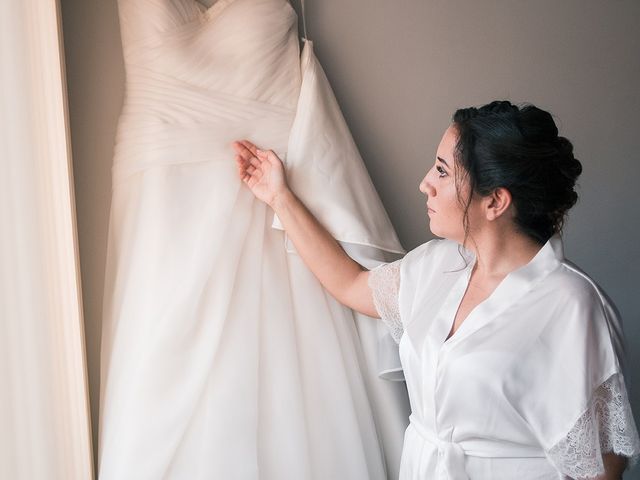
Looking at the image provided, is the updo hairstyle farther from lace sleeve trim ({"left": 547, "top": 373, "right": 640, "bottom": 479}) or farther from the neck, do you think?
lace sleeve trim ({"left": 547, "top": 373, "right": 640, "bottom": 479})

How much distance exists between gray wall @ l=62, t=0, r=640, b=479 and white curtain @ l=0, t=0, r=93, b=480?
A: 76cm

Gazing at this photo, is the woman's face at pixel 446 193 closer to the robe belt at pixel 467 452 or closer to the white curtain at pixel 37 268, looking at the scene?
the robe belt at pixel 467 452

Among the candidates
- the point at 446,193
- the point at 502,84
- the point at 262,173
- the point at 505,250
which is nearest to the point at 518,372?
the point at 505,250

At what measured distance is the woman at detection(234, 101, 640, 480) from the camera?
54.9 inches

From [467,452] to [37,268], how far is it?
2.98ft

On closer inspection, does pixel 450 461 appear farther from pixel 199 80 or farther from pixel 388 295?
pixel 199 80

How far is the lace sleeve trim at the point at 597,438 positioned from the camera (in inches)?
54.0

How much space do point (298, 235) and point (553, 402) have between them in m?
0.63

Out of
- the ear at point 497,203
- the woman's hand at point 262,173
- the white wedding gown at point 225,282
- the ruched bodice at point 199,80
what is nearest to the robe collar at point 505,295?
the ear at point 497,203

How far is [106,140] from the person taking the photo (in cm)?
163

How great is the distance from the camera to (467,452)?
1475 millimetres

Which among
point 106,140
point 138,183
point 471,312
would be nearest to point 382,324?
point 471,312

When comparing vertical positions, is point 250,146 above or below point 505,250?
above

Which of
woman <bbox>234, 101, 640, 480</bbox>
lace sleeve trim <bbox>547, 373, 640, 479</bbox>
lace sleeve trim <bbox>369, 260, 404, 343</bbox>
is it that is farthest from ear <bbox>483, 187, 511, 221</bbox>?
lace sleeve trim <bbox>547, 373, 640, 479</bbox>
